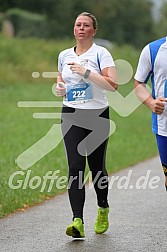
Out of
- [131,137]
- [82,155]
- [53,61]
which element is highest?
[82,155]

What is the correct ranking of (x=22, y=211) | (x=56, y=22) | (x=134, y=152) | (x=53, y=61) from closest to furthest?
1. (x=22, y=211)
2. (x=134, y=152)
3. (x=53, y=61)
4. (x=56, y=22)

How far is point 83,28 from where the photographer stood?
759 cm

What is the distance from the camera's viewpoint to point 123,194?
10.8 meters

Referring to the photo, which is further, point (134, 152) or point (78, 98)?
point (134, 152)

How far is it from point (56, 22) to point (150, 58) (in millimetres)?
54223

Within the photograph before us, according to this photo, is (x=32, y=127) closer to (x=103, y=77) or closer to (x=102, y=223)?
(x=102, y=223)

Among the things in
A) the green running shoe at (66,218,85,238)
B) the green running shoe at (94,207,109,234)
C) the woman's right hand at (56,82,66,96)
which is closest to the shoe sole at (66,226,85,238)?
the green running shoe at (66,218,85,238)

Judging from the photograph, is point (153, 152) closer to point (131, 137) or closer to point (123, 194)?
point (131, 137)

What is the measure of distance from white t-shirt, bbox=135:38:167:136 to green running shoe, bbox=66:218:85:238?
113cm

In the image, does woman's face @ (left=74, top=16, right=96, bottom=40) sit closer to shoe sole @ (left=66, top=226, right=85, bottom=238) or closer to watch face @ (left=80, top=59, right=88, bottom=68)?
watch face @ (left=80, top=59, right=88, bottom=68)

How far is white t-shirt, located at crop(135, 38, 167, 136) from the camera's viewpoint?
6930 millimetres

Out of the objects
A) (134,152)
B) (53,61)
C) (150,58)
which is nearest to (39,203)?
(150,58)

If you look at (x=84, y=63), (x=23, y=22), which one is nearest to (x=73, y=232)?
(x=84, y=63)

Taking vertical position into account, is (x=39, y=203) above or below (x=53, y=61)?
above
